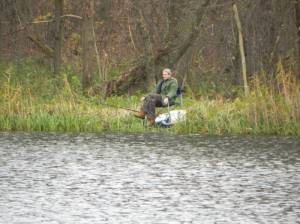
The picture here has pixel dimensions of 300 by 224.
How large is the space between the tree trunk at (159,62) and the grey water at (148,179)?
23.2ft

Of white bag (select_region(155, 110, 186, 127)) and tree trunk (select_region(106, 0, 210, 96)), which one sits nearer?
white bag (select_region(155, 110, 186, 127))

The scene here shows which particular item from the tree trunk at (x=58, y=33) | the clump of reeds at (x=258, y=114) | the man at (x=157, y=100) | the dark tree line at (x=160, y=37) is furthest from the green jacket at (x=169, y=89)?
the tree trunk at (x=58, y=33)

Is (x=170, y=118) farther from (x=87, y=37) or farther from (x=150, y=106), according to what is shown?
(x=87, y=37)

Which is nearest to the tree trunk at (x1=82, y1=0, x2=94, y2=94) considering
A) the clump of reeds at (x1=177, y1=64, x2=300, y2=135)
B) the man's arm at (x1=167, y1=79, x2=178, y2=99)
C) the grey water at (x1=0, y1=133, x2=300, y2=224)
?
the man's arm at (x1=167, y1=79, x2=178, y2=99)

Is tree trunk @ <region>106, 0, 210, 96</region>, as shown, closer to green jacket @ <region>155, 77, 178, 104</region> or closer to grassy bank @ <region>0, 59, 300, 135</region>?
grassy bank @ <region>0, 59, 300, 135</region>

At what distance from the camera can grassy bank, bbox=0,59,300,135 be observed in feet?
52.9

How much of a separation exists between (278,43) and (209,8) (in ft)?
10.0

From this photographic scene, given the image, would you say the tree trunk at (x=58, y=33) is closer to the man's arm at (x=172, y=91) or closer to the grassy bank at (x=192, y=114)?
the grassy bank at (x=192, y=114)

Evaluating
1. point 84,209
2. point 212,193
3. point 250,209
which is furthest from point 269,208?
point 84,209

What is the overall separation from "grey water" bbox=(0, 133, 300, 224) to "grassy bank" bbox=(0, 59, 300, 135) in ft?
1.99

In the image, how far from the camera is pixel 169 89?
1769 cm

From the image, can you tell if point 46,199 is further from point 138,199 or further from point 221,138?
point 221,138

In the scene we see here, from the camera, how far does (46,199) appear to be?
9328mm

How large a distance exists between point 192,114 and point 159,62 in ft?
25.2
